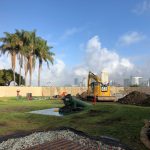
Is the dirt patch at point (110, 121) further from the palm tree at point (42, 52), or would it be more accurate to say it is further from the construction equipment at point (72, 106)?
the palm tree at point (42, 52)

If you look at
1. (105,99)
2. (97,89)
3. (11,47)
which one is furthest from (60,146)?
(11,47)

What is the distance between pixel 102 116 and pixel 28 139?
7.63 meters

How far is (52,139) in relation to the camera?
8805 millimetres

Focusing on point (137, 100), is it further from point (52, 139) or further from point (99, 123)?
point (52, 139)

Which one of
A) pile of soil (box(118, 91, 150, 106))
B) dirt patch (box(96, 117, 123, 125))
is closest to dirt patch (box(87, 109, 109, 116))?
dirt patch (box(96, 117, 123, 125))

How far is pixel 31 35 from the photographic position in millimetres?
64500

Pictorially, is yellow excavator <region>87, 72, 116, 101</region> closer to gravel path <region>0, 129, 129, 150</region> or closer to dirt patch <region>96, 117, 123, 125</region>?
dirt patch <region>96, 117, 123, 125</region>

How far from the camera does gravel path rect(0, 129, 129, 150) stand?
7871 mm

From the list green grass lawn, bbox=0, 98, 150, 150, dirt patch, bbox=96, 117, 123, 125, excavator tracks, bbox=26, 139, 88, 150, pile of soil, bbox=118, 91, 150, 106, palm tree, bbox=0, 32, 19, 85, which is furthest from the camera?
palm tree, bbox=0, 32, 19, 85

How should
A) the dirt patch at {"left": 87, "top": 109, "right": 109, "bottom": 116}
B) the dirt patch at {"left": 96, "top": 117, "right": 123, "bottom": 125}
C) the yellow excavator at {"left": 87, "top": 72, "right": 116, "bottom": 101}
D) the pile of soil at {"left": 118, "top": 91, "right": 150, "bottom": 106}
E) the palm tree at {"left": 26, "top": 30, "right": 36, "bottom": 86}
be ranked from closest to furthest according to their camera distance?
1. the dirt patch at {"left": 96, "top": 117, "right": 123, "bottom": 125}
2. the dirt patch at {"left": 87, "top": 109, "right": 109, "bottom": 116}
3. the pile of soil at {"left": 118, "top": 91, "right": 150, "bottom": 106}
4. the yellow excavator at {"left": 87, "top": 72, "right": 116, "bottom": 101}
5. the palm tree at {"left": 26, "top": 30, "right": 36, "bottom": 86}

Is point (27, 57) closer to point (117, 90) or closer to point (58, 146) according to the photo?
point (117, 90)

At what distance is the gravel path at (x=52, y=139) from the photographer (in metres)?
7.87

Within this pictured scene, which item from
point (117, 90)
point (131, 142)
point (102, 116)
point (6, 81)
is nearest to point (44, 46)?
point (6, 81)

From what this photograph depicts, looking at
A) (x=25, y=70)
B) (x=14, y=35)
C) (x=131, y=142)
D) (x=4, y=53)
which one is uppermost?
(x=14, y=35)
